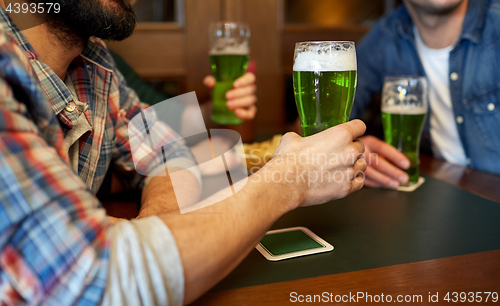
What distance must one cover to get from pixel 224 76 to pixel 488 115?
3.63 ft

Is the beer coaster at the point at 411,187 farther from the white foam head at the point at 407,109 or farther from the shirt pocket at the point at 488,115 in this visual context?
the shirt pocket at the point at 488,115

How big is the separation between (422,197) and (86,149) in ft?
2.79

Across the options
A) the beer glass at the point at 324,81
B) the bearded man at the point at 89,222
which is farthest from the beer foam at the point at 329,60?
the bearded man at the point at 89,222

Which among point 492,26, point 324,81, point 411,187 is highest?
point 492,26

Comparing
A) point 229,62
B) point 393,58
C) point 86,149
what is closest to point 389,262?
point 86,149

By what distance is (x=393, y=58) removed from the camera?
1.86m

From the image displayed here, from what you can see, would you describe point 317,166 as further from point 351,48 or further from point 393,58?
point 393,58

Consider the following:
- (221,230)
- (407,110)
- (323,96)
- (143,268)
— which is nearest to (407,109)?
(407,110)

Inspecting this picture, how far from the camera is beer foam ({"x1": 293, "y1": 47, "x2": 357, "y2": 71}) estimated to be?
737 millimetres

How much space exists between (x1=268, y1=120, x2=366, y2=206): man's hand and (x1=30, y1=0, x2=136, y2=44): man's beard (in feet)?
1.71

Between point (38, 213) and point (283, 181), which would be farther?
point (283, 181)

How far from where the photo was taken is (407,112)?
1.15 metres

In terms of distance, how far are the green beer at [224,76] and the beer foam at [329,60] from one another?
2.25ft

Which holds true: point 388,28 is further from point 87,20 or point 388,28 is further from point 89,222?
point 89,222
